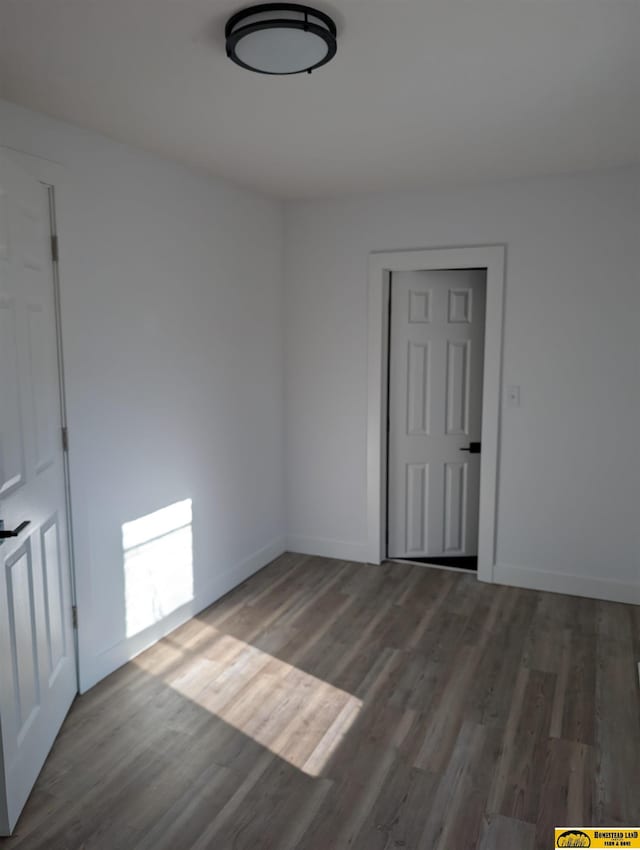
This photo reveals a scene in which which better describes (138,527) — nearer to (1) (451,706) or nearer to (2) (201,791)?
(2) (201,791)

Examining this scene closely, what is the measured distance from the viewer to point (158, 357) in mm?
3389

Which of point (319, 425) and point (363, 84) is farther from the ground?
point (363, 84)

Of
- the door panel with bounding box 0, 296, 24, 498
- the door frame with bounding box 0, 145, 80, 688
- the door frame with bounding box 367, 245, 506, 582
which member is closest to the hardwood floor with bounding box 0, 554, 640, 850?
the door frame with bounding box 0, 145, 80, 688

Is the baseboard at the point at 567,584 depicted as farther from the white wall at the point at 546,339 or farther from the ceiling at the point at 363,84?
the ceiling at the point at 363,84

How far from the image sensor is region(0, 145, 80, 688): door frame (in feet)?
8.51

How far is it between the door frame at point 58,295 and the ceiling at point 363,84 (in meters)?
0.21

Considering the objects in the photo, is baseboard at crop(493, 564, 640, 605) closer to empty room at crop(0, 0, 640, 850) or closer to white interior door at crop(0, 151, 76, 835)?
empty room at crop(0, 0, 640, 850)

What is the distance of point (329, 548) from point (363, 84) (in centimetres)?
324

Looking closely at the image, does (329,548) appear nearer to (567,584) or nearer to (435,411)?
(435,411)

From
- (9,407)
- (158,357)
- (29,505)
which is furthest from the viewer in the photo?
(158,357)

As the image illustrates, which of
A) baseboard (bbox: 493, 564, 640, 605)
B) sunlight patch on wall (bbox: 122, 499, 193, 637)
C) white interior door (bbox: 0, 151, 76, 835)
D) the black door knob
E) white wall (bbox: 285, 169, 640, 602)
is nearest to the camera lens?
the black door knob

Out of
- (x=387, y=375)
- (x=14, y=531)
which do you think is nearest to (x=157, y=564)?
(x=14, y=531)

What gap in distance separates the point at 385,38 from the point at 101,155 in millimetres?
1541

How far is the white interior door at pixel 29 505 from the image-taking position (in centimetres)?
216
